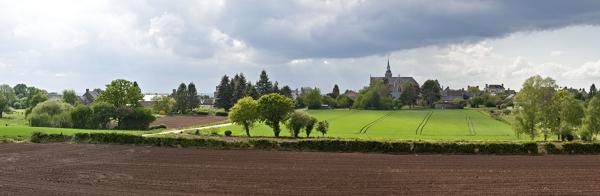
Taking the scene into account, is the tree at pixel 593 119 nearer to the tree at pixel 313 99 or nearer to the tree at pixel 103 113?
the tree at pixel 103 113

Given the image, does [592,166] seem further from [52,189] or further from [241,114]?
[241,114]

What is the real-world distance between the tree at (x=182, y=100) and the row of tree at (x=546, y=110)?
92.7 meters

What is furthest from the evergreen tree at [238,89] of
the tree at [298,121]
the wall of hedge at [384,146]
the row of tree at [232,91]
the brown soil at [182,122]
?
the wall of hedge at [384,146]

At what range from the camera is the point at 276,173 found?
3173 centimetres

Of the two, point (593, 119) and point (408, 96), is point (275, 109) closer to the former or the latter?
point (593, 119)

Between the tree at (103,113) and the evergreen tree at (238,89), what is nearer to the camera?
the tree at (103,113)

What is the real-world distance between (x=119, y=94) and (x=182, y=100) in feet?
143

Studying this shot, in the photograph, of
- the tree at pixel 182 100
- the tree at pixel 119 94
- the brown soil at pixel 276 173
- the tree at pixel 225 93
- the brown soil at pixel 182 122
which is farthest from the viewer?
the tree at pixel 182 100

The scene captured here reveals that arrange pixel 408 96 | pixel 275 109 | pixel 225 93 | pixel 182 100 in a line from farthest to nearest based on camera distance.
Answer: pixel 408 96 → pixel 182 100 → pixel 225 93 → pixel 275 109

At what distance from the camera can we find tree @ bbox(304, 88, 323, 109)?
164m

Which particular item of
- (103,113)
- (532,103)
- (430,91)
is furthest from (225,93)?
(532,103)

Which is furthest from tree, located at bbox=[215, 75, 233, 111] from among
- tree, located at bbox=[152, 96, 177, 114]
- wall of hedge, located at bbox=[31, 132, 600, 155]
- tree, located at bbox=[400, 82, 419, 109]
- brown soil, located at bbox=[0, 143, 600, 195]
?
brown soil, located at bbox=[0, 143, 600, 195]

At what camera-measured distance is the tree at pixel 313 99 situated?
164m

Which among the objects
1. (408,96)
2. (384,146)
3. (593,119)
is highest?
(408,96)
